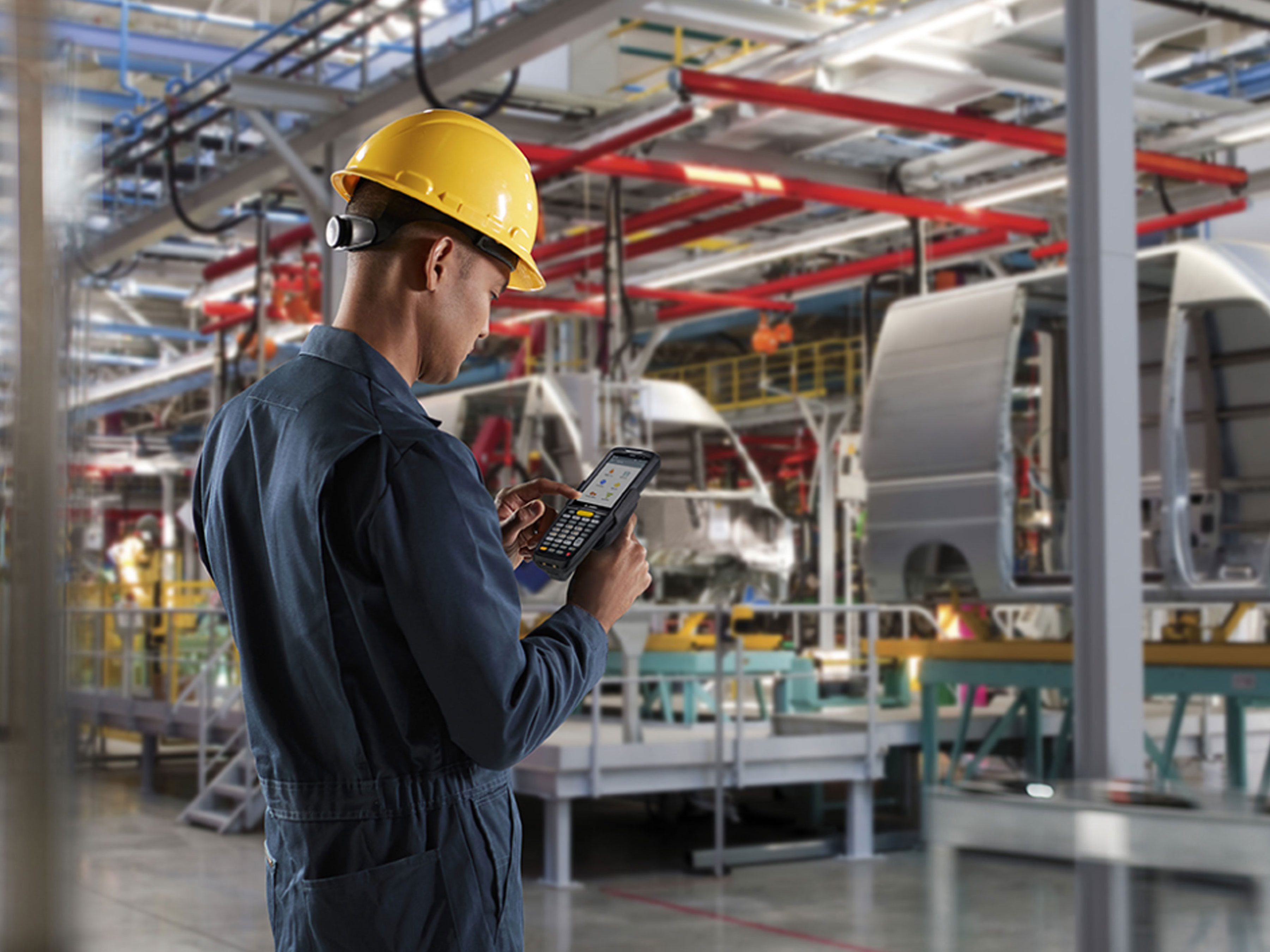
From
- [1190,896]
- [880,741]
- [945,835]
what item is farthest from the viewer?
[880,741]

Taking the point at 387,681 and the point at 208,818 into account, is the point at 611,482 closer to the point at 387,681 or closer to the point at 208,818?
the point at 387,681

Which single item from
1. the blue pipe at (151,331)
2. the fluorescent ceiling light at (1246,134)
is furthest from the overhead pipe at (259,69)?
the blue pipe at (151,331)

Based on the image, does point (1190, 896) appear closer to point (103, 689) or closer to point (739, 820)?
point (739, 820)

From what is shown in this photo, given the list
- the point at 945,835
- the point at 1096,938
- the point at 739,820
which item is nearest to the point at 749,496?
the point at 739,820

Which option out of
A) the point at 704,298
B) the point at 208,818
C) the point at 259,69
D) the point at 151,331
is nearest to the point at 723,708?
the point at 208,818

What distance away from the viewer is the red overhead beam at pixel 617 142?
1024cm

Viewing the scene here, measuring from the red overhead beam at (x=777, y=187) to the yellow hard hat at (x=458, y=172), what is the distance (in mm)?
8787

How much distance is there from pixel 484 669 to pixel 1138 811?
1195 millimetres

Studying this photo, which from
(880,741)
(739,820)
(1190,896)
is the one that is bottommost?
(739,820)

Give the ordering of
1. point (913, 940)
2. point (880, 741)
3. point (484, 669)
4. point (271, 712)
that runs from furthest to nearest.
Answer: point (880, 741) → point (913, 940) → point (271, 712) → point (484, 669)

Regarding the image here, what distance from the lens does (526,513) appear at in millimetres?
2111

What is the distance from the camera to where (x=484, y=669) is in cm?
165

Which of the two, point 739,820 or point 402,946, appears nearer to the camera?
point 402,946

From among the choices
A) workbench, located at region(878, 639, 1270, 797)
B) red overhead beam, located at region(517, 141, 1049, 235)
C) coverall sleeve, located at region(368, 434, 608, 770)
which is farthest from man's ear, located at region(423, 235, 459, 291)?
red overhead beam, located at region(517, 141, 1049, 235)
